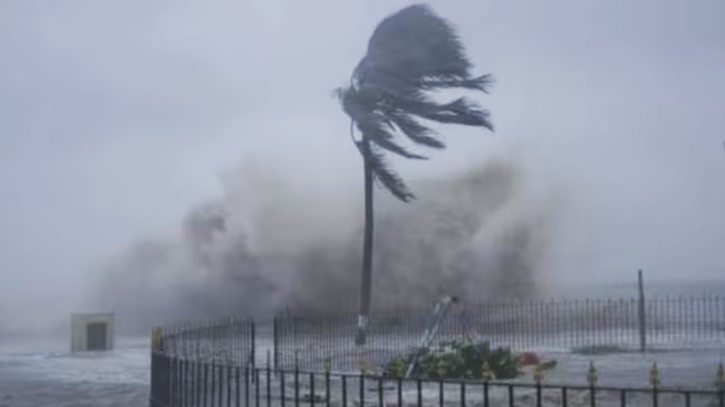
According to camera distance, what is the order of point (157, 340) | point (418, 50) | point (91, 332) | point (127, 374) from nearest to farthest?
point (157, 340) → point (127, 374) → point (91, 332) → point (418, 50)

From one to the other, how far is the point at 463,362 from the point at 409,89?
19065 millimetres

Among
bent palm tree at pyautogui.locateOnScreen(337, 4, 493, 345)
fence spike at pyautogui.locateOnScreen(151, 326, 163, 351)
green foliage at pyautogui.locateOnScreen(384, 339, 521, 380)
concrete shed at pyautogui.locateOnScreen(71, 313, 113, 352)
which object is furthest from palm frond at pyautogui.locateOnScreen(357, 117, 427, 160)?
fence spike at pyautogui.locateOnScreen(151, 326, 163, 351)

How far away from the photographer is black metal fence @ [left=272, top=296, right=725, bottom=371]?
2538 cm

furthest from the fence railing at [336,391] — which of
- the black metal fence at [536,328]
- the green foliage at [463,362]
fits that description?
the black metal fence at [536,328]

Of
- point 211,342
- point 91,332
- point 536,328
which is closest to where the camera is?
point 211,342

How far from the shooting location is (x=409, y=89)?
34.9m

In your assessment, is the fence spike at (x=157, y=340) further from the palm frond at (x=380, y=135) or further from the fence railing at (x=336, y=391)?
the palm frond at (x=380, y=135)

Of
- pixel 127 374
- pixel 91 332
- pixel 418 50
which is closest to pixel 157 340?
pixel 127 374

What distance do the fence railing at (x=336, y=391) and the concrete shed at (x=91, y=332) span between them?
42.5 feet

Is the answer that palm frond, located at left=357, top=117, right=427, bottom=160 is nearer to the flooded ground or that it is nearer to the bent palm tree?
the bent palm tree

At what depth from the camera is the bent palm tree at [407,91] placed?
112 feet

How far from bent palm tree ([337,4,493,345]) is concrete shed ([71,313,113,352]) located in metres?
9.04

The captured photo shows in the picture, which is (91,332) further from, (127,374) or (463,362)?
(463,362)

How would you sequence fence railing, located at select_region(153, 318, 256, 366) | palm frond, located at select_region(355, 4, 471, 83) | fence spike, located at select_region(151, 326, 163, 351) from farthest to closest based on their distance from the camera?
palm frond, located at select_region(355, 4, 471, 83)
fence railing, located at select_region(153, 318, 256, 366)
fence spike, located at select_region(151, 326, 163, 351)
